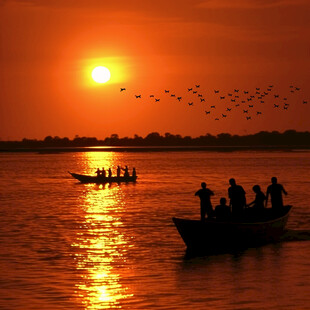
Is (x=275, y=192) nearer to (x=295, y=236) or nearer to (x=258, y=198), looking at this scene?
(x=258, y=198)

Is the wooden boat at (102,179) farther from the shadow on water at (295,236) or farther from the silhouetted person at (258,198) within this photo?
the silhouetted person at (258,198)

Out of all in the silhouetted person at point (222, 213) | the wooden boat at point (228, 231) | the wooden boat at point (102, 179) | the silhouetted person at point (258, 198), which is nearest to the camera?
the wooden boat at point (228, 231)

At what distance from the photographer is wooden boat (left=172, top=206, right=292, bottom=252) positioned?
28859 millimetres

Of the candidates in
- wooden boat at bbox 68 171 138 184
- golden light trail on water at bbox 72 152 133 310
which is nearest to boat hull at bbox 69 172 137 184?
wooden boat at bbox 68 171 138 184

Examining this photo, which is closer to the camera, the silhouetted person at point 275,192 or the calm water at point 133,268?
the calm water at point 133,268

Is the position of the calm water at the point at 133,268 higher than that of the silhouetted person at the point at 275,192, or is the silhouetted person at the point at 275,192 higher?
the silhouetted person at the point at 275,192

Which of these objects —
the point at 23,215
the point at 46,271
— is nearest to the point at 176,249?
the point at 46,271

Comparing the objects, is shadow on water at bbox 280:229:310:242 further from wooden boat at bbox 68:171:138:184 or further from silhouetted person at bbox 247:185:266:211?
wooden boat at bbox 68:171:138:184

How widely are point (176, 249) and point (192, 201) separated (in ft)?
99.4

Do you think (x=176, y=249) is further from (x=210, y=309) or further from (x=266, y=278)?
(x=210, y=309)

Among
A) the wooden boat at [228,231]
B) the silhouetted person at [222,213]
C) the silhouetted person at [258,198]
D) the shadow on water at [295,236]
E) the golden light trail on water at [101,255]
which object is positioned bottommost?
the golden light trail on water at [101,255]

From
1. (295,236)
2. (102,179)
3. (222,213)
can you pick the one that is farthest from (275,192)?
(102,179)

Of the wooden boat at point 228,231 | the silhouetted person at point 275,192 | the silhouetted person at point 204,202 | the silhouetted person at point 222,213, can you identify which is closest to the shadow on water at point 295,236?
the wooden boat at point 228,231

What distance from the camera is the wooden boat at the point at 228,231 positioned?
28859 mm
